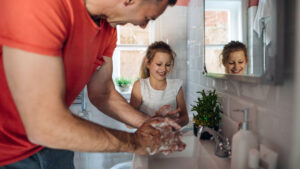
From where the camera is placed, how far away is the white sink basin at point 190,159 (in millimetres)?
801

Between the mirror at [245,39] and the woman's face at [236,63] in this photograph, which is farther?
the woman's face at [236,63]

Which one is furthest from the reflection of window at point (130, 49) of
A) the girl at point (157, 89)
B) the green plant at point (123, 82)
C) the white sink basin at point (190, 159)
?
the white sink basin at point (190, 159)

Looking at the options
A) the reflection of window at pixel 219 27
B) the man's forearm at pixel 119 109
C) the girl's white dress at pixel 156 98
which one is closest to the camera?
the reflection of window at pixel 219 27

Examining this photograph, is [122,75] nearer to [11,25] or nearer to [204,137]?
[204,137]

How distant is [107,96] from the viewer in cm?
115

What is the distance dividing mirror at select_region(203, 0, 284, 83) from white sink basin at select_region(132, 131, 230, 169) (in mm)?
319

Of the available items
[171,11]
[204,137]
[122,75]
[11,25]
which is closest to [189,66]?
[171,11]

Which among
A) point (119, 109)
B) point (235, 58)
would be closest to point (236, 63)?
point (235, 58)

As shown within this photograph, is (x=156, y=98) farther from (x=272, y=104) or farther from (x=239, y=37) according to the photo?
(x=272, y=104)

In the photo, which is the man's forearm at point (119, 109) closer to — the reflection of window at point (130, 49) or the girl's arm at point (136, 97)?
the girl's arm at point (136, 97)

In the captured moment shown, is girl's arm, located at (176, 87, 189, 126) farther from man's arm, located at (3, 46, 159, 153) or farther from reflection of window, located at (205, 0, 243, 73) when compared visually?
man's arm, located at (3, 46, 159, 153)

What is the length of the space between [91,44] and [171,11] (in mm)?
1505

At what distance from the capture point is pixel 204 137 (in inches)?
41.1

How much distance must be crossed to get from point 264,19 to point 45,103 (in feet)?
2.24
